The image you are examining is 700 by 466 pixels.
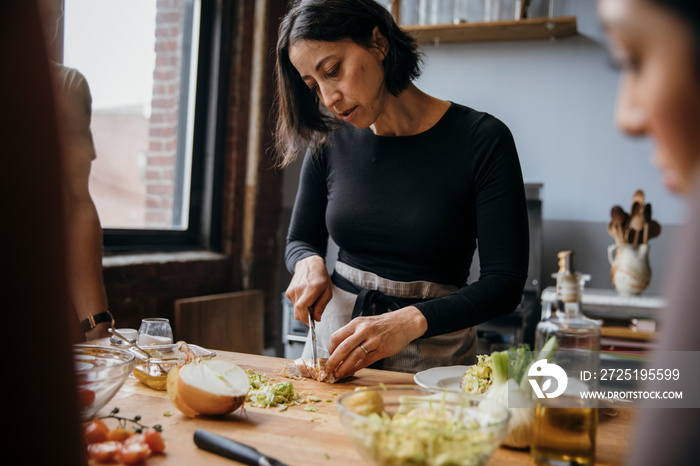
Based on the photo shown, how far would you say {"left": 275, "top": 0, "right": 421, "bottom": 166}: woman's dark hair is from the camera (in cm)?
140

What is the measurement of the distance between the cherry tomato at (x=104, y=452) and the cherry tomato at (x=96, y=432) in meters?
0.01

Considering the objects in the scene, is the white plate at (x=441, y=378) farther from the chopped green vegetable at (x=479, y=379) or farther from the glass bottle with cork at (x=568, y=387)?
the glass bottle with cork at (x=568, y=387)

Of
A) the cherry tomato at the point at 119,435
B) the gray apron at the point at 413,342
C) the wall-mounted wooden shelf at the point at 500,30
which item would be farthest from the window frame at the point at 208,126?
the cherry tomato at the point at 119,435

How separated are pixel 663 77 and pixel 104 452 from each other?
77 cm

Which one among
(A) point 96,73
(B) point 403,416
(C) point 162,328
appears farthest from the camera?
(A) point 96,73

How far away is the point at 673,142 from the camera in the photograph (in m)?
0.33

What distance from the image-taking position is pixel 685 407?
1.04ft

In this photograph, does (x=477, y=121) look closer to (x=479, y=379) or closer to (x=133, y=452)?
(x=479, y=379)

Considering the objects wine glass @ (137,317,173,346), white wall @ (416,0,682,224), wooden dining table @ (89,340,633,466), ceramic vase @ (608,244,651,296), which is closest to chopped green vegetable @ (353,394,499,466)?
wooden dining table @ (89,340,633,466)

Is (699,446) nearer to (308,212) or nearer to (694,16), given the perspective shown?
(694,16)

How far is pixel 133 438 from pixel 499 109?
311 centimetres

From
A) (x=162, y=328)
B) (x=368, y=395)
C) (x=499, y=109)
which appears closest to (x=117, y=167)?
(x=162, y=328)

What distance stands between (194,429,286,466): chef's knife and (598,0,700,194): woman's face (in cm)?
57

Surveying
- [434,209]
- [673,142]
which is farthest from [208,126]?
[673,142]
